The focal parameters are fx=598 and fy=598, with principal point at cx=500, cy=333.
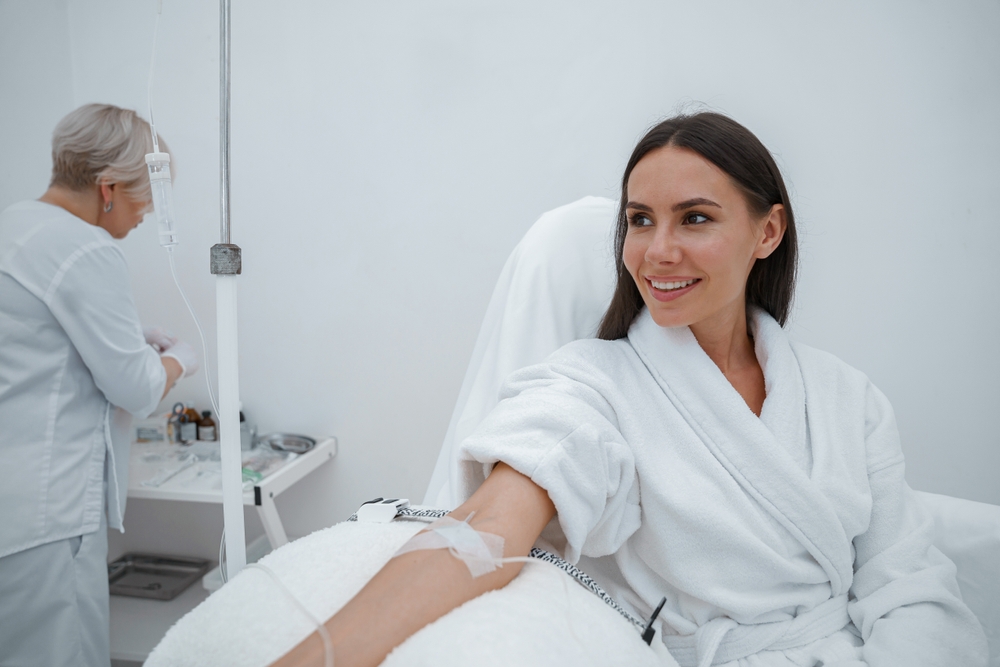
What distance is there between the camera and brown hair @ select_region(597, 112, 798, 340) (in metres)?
0.95

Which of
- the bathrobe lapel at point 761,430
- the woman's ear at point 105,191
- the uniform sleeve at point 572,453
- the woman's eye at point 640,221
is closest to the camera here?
the uniform sleeve at point 572,453

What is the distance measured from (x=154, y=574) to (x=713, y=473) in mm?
1987

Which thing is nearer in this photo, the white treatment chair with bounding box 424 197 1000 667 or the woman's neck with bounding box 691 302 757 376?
the woman's neck with bounding box 691 302 757 376

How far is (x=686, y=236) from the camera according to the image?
36.8 inches

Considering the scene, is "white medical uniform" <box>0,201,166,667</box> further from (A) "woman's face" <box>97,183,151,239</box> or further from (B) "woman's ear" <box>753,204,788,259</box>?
(B) "woman's ear" <box>753,204,788,259</box>

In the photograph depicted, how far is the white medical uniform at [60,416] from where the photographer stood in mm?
997

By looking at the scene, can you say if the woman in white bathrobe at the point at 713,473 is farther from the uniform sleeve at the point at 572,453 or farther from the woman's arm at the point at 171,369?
the woman's arm at the point at 171,369

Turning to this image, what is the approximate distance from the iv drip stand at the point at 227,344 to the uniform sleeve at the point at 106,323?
53 cm

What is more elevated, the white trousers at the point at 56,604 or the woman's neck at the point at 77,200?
the woman's neck at the point at 77,200

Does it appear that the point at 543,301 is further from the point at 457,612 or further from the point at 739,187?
the point at 457,612

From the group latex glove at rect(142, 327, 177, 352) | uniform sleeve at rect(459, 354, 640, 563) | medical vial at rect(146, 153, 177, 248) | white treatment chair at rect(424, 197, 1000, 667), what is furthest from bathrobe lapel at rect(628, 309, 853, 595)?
latex glove at rect(142, 327, 177, 352)

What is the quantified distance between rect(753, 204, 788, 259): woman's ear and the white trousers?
4.53ft

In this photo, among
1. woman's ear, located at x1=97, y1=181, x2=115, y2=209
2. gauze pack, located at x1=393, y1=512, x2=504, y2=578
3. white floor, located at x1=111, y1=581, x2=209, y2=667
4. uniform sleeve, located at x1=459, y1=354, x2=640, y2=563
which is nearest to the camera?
gauze pack, located at x1=393, y1=512, x2=504, y2=578

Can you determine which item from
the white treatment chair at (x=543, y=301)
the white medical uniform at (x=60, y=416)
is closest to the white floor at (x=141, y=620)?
the white medical uniform at (x=60, y=416)
